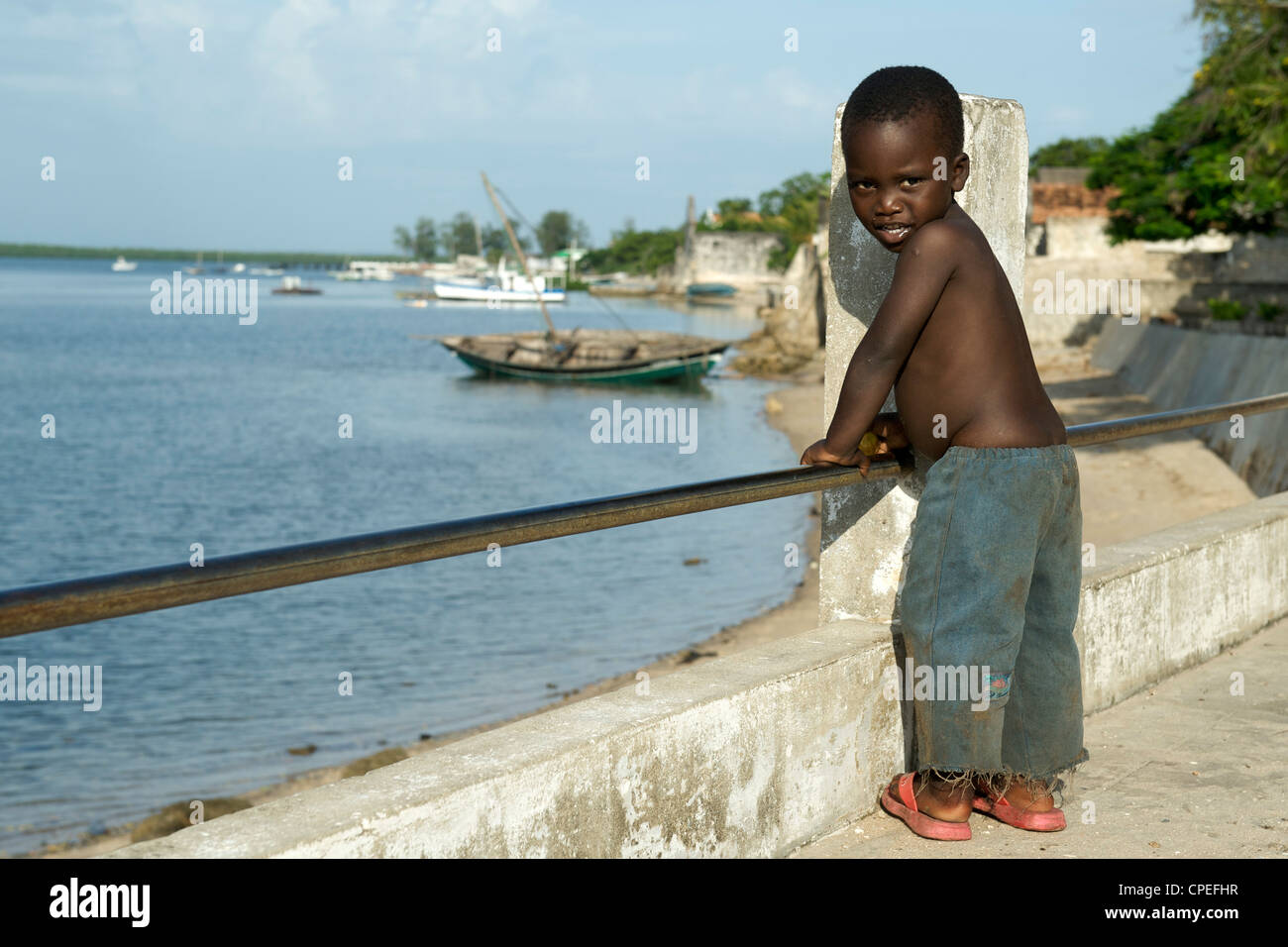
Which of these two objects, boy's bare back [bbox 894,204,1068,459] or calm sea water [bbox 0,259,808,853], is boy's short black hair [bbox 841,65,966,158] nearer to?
boy's bare back [bbox 894,204,1068,459]

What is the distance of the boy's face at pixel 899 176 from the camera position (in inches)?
112

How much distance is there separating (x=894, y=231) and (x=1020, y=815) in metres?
1.46

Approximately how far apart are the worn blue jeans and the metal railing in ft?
0.84

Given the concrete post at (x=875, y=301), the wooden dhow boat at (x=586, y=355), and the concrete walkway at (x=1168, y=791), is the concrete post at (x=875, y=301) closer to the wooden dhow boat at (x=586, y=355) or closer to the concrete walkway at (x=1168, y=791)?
the concrete walkway at (x=1168, y=791)

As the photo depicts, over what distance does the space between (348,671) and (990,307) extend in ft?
33.1

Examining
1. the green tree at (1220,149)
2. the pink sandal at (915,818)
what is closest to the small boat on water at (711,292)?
the green tree at (1220,149)

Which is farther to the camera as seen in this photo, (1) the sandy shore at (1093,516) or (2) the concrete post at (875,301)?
(1) the sandy shore at (1093,516)

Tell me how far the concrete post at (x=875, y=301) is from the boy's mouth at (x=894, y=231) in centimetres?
38

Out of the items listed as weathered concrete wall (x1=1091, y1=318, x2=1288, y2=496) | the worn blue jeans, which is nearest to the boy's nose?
the worn blue jeans

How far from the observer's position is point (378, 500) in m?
23.5

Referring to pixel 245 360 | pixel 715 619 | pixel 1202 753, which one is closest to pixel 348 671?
pixel 715 619

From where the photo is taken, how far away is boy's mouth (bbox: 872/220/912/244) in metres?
2.94

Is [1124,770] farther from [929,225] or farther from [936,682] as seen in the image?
[929,225]

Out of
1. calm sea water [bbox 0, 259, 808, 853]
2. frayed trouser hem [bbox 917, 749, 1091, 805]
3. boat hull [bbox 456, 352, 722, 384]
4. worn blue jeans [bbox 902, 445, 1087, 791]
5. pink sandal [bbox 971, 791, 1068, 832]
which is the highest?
worn blue jeans [bbox 902, 445, 1087, 791]
